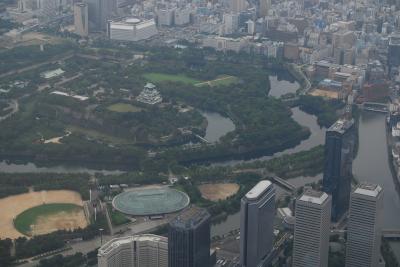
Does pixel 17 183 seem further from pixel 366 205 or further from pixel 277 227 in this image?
pixel 366 205

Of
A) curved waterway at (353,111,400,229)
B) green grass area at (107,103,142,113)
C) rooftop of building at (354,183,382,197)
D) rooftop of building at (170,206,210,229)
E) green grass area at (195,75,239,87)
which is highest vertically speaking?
rooftop of building at (354,183,382,197)

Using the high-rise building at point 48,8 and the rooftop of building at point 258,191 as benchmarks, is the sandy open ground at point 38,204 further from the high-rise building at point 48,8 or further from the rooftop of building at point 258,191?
the high-rise building at point 48,8

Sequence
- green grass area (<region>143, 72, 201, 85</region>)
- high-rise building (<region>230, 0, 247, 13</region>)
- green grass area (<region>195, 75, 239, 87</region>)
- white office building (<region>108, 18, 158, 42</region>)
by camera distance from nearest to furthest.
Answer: green grass area (<region>195, 75, 239, 87</region>), green grass area (<region>143, 72, 201, 85</region>), white office building (<region>108, 18, 158, 42</region>), high-rise building (<region>230, 0, 247, 13</region>)

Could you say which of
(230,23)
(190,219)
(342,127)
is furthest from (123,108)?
(190,219)

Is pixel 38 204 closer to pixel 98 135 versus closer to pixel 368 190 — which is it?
pixel 98 135

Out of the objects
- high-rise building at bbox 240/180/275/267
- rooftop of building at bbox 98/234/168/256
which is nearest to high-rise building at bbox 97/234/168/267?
rooftop of building at bbox 98/234/168/256

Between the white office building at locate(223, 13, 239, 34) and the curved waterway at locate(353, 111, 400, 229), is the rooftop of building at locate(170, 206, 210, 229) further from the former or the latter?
the white office building at locate(223, 13, 239, 34)
